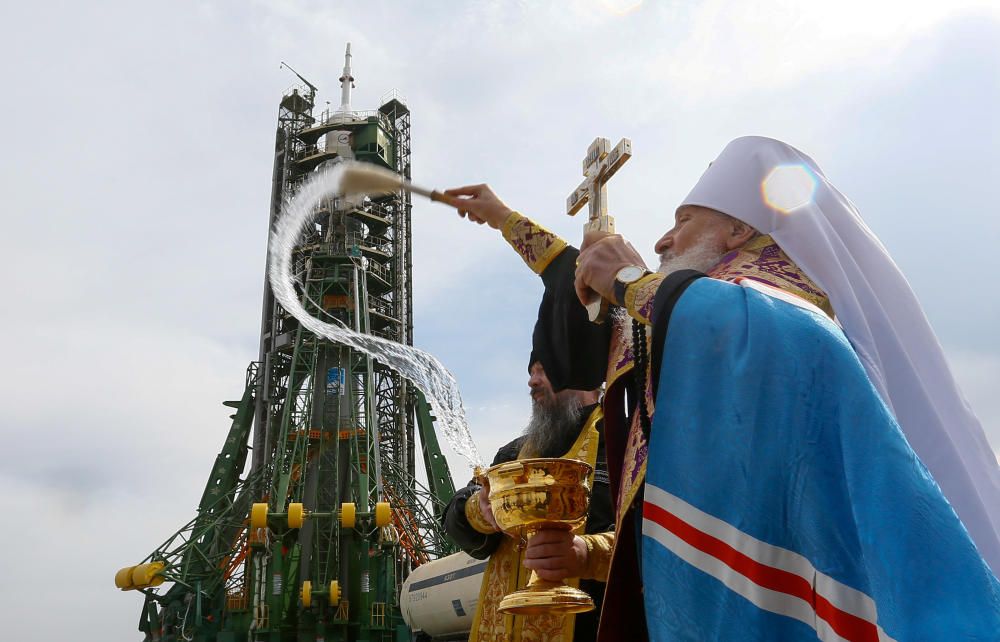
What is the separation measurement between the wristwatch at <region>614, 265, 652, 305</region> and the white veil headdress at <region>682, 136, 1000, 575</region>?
40 centimetres

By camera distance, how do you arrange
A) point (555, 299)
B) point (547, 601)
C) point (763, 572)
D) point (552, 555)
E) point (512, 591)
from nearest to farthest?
point (763, 572)
point (547, 601)
point (552, 555)
point (555, 299)
point (512, 591)

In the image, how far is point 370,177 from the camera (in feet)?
8.40

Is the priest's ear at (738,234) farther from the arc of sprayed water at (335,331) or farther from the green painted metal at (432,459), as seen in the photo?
the green painted metal at (432,459)

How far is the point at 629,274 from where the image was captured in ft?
6.06

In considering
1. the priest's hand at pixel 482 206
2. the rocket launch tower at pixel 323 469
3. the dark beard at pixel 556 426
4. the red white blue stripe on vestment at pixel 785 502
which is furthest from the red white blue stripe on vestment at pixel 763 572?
the rocket launch tower at pixel 323 469

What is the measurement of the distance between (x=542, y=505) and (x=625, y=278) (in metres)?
0.69

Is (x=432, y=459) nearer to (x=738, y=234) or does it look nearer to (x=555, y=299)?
(x=555, y=299)

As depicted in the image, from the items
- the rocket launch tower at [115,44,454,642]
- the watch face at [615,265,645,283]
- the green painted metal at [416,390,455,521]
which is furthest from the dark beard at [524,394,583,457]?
the green painted metal at [416,390,455,521]

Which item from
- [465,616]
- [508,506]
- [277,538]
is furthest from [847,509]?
[277,538]

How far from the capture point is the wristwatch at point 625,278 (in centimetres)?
182

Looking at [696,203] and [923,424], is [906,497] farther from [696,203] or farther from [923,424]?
[696,203]

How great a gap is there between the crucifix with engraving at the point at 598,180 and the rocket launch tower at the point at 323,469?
19713mm

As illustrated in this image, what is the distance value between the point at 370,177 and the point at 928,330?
1.71 metres

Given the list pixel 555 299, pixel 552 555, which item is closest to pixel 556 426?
pixel 555 299
